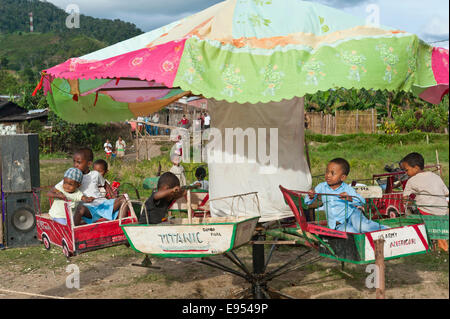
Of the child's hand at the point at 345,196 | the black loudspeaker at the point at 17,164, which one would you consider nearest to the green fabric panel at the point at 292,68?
the child's hand at the point at 345,196

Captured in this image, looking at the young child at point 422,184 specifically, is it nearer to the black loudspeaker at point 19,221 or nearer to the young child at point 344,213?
the young child at point 344,213

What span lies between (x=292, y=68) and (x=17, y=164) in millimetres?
5614

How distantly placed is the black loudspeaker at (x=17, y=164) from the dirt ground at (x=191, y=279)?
1175mm

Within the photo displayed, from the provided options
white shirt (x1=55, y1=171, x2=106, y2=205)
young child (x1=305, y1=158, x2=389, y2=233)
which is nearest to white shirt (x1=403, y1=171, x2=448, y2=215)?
young child (x1=305, y1=158, x2=389, y2=233)

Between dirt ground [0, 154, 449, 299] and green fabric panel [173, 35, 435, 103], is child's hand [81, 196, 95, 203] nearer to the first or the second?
dirt ground [0, 154, 449, 299]

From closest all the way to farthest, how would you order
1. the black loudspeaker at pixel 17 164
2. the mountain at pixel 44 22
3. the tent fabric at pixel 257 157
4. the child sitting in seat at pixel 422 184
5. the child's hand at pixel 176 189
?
the child's hand at pixel 176 189, the tent fabric at pixel 257 157, the child sitting in seat at pixel 422 184, the black loudspeaker at pixel 17 164, the mountain at pixel 44 22

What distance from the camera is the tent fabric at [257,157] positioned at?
456 cm

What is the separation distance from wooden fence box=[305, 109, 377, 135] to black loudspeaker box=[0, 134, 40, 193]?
75.6ft

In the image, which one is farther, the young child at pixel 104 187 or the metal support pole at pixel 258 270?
the young child at pixel 104 187

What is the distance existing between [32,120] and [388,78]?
80.5 feet

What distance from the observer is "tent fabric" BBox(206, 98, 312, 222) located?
Answer: 15.0 feet

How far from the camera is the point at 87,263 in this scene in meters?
6.66

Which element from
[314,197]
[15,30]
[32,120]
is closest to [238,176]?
[314,197]
